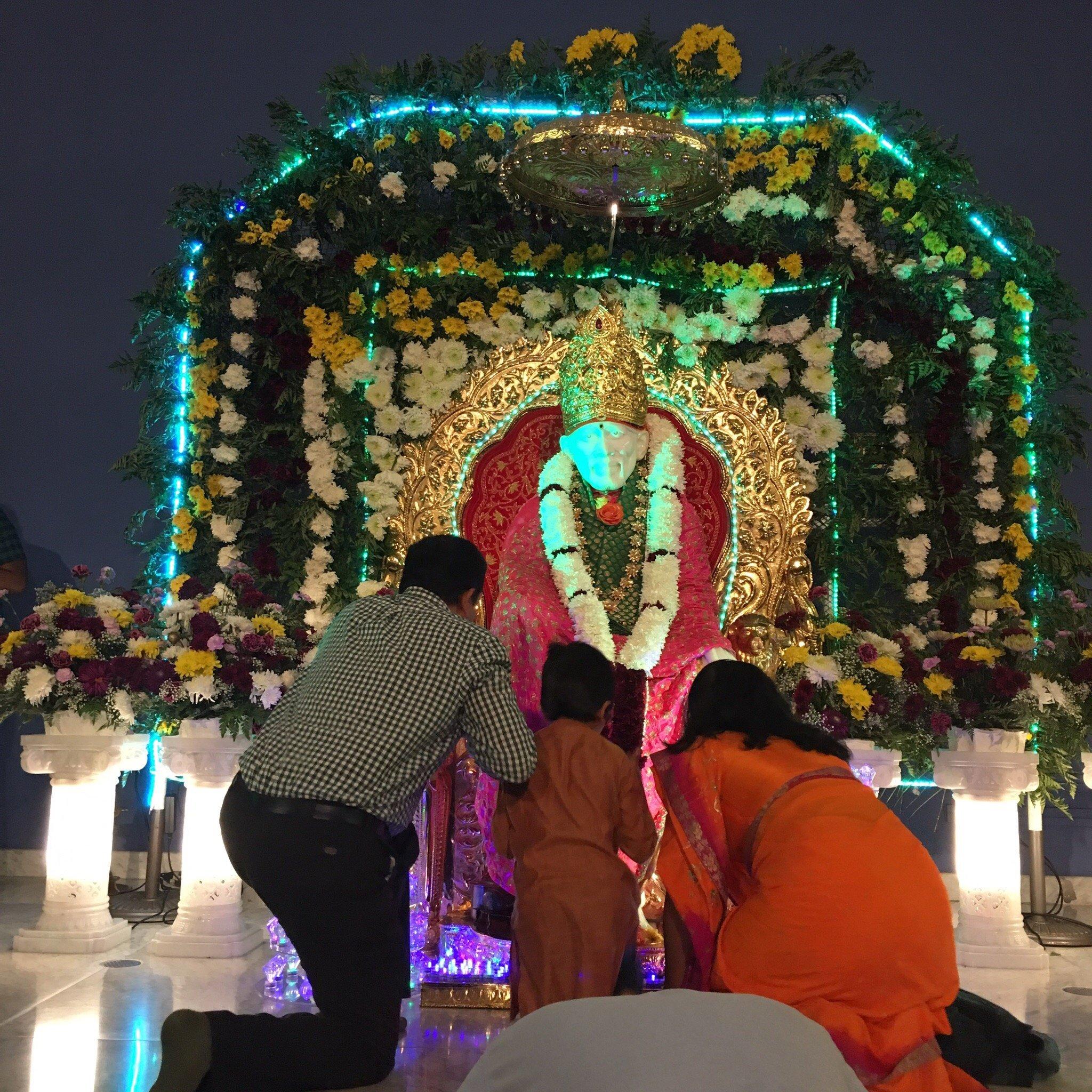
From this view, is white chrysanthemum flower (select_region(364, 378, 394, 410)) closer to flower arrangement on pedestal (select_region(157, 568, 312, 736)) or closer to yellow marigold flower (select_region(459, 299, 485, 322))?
yellow marigold flower (select_region(459, 299, 485, 322))

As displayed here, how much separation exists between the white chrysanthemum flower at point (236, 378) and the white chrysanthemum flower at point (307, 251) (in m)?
0.64

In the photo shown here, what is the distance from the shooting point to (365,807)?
9.53 ft

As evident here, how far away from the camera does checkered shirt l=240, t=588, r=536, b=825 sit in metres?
2.89

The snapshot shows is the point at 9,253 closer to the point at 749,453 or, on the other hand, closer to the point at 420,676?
the point at 749,453

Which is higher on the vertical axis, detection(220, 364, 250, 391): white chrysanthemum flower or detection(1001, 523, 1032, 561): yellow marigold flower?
detection(220, 364, 250, 391): white chrysanthemum flower

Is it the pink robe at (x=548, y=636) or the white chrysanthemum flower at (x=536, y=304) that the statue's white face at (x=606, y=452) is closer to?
the pink robe at (x=548, y=636)

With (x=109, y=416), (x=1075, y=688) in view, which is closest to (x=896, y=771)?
(x=1075, y=688)

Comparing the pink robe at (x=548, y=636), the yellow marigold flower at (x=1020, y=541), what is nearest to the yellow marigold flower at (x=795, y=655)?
the pink robe at (x=548, y=636)

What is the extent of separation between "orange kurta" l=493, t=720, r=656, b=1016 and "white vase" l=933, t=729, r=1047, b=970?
228 cm

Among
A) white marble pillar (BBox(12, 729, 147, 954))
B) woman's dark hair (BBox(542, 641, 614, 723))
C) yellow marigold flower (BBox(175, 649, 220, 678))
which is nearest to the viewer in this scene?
woman's dark hair (BBox(542, 641, 614, 723))

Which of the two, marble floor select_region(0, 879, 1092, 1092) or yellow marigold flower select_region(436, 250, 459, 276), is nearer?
marble floor select_region(0, 879, 1092, 1092)

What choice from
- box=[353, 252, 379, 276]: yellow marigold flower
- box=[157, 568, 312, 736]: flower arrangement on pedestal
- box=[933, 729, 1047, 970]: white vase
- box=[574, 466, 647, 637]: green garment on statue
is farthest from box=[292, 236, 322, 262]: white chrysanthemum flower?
box=[933, 729, 1047, 970]: white vase

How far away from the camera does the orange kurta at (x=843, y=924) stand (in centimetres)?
278

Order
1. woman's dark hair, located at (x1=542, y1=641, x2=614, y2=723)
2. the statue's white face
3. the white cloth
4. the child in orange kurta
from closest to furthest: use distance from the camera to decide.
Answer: the white cloth
the child in orange kurta
woman's dark hair, located at (x1=542, y1=641, x2=614, y2=723)
the statue's white face
